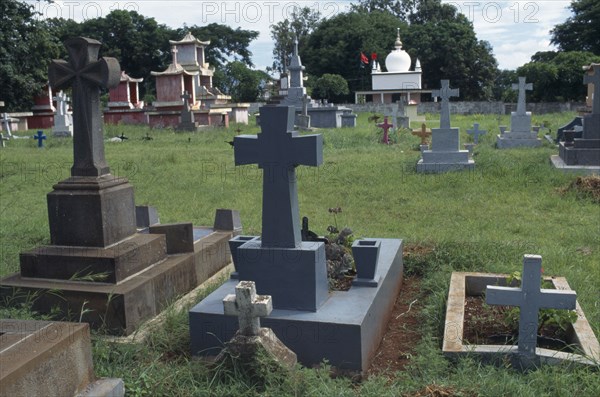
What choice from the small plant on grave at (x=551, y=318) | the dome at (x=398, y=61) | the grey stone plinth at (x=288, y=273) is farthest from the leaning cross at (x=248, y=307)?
the dome at (x=398, y=61)

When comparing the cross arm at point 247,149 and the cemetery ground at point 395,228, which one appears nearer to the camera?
the cemetery ground at point 395,228

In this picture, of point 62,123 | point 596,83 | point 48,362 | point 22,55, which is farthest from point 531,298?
point 22,55

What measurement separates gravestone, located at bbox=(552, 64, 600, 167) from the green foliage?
31039 mm

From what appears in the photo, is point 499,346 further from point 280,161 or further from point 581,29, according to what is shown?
point 581,29

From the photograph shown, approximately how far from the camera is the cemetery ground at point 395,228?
3496 mm

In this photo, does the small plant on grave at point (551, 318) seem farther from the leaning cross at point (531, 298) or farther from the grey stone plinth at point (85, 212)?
the grey stone plinth at point (85, 212)

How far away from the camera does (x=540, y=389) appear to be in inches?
132

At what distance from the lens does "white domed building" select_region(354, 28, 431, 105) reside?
47.3 meters

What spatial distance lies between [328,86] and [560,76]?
17.5 m

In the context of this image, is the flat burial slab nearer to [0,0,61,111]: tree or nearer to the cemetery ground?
the cemetery ground

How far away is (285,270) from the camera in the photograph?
159 inches

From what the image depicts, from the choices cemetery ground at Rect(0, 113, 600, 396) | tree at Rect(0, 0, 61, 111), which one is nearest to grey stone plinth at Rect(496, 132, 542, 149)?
cemetery ground at Rect(0, 113, 600, 396)

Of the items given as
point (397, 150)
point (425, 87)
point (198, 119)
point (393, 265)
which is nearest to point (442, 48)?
point (425, 87)

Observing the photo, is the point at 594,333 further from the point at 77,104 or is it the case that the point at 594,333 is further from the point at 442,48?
the point at 442,48
